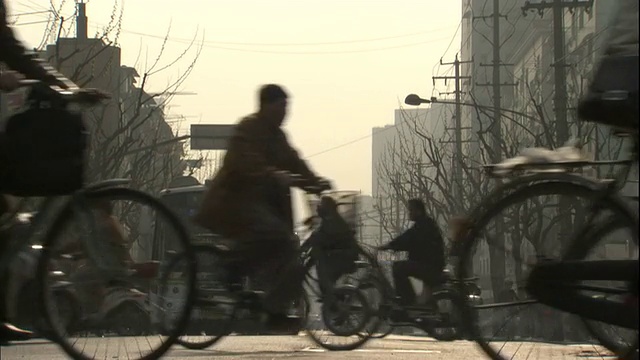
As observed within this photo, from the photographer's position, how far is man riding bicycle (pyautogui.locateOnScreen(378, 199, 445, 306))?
13859 millimetres

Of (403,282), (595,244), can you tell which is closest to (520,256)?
(595,244)

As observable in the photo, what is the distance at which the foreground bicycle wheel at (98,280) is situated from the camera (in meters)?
6.14

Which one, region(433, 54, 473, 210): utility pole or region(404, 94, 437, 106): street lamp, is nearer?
region(404, 94, 437, 106): street lamp

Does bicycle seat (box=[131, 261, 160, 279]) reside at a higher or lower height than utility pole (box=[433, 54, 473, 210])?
lower

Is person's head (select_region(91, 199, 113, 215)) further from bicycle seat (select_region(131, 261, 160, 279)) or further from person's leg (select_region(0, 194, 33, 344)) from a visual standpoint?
person's leg (select_region(0, 194, 33, 344))

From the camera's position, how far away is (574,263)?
564cm

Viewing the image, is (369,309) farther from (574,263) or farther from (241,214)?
(574,263)

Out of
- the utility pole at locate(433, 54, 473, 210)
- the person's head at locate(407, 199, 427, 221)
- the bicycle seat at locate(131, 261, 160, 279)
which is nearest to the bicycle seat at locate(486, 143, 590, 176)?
the bicycle seat at locate(131, 261, 160, 279)

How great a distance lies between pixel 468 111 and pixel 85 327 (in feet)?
271

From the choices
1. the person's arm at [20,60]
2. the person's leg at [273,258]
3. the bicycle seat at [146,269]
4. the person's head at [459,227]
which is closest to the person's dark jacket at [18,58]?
the person's arm at [20,60]

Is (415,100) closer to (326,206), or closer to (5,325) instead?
(326,206)

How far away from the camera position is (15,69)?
6418 mm

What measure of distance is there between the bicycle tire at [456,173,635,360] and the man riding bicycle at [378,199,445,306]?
7482mm

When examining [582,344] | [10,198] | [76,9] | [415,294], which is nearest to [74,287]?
[10,198]
